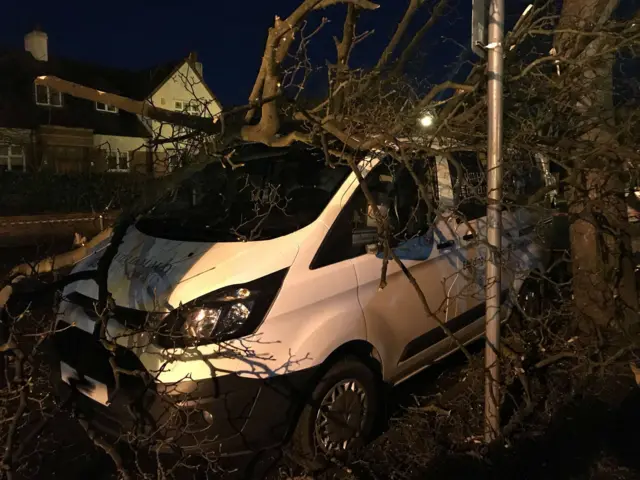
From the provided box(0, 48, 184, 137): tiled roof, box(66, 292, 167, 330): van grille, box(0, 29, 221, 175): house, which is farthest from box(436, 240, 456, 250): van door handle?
box(0, 48, 184, 137): tiled roof

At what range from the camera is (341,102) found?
3.96 meters

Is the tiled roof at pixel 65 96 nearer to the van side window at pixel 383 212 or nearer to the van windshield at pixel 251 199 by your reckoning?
the van windshield at pixel 251 199

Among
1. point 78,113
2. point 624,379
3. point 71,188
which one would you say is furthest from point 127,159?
point 78,113

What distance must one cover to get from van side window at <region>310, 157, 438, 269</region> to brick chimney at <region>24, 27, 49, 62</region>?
3009 centimetres

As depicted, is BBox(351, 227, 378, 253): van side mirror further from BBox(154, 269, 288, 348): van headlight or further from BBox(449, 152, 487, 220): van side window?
BBox(154, 269, 288, 348): van headlight

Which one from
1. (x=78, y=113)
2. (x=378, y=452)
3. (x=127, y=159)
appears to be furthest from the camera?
(x=78, y=113)

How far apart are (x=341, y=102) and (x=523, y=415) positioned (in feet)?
7.45

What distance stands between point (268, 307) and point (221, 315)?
25 cm

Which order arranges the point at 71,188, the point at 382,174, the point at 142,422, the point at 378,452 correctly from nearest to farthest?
the point at 142,422 < the point at 378,452 < the point at 382,174 < the point at 71,188

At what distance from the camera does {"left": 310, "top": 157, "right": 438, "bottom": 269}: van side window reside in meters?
3.68

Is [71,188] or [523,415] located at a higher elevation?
[71,188]

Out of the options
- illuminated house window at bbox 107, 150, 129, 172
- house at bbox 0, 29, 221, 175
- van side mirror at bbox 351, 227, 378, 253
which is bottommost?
van side mirror at bbox 351, 227, 378, 253

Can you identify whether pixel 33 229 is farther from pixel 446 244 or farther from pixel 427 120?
pixel 427 120

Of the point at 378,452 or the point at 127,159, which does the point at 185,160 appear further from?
the point at 378,452
